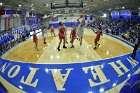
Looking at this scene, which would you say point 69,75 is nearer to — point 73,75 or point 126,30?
point 73,75

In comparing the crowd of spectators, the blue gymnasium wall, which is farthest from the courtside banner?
the crowd of spectators

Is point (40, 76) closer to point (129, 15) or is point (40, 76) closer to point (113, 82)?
point (113, 82)

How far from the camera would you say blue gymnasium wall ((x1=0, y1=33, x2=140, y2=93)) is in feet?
23.8

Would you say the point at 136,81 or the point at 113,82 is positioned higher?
the point at 136,81

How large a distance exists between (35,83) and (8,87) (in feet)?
2.85

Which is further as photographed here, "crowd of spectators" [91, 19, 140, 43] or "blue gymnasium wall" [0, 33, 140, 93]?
"crowd of spectators" [91, 19, 140, 43]

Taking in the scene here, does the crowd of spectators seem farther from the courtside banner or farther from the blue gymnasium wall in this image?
the courtside banner

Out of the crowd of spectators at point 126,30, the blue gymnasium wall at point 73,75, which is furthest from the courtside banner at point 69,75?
the crowd of spectators at point 126,30

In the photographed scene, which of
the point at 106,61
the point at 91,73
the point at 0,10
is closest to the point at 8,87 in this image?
the point at 91,73

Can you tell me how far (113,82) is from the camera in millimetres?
7691

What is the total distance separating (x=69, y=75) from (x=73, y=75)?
144 mm

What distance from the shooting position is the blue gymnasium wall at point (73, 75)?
7248 millimetres

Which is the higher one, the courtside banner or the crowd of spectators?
the crowd of spectators

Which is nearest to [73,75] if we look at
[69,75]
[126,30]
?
[69,75]
